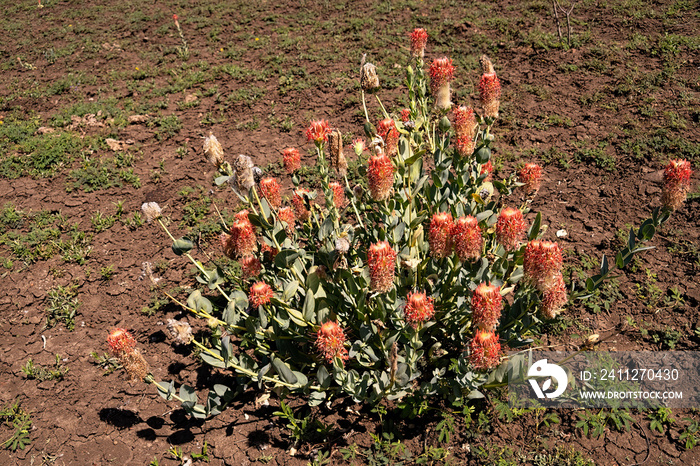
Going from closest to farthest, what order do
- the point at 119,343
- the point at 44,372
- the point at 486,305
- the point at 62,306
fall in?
1. the point at 486,305
2. the point at 119,343
3. the point at 44,372
4. the point at 62,306

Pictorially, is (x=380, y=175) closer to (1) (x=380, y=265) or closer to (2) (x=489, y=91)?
(1) (x=380, y=265)

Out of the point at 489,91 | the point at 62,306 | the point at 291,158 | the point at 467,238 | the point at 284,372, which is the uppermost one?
the point at 489,91

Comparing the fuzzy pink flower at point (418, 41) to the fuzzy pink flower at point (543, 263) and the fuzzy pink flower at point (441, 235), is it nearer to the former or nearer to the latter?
the fuzzy pink flower at point (441, 235)

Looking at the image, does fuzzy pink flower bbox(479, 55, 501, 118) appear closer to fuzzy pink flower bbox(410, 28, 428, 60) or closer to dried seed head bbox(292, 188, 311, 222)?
fuzzy pink flower bbox(410, 28, 428, 60)

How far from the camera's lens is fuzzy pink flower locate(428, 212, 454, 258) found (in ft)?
6.63

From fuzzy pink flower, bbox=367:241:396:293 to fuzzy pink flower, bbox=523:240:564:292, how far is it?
22.4 inches

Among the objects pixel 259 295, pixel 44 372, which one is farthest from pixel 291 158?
pixel 44 372

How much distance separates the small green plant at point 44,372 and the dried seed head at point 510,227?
2839mm

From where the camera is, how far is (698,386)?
2617 mm

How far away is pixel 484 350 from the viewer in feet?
6.24

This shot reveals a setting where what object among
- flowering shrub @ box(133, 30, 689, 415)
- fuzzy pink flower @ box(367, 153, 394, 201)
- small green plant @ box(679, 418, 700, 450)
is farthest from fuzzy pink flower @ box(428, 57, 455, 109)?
small green plant @ box(679, 418, 700, 450)

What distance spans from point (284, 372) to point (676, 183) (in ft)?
6.18

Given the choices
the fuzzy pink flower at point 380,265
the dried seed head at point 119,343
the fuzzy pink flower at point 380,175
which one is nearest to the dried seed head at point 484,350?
the fuzzy pink flower at point 380,265

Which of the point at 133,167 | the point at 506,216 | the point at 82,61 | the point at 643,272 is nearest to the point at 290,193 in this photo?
the point at 133,167
